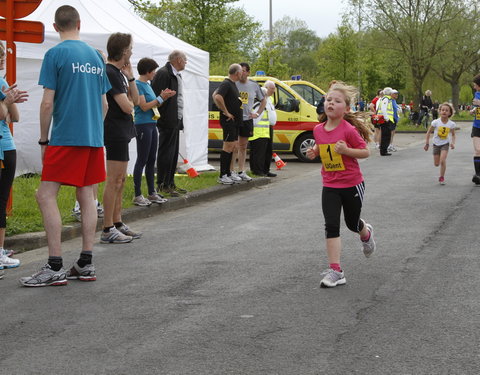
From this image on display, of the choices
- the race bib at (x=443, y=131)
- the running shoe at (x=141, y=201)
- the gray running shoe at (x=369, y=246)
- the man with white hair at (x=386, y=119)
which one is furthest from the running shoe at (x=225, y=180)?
the man with white hair at (x=386, y=119)

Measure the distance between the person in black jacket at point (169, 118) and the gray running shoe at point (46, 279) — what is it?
525 cm

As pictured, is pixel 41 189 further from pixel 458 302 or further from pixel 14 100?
pixel 458 302

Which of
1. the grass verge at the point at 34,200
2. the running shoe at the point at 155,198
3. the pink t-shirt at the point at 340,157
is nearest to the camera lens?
the pink t-shirt at the point at 340,157

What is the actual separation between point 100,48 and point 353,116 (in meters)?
7.96

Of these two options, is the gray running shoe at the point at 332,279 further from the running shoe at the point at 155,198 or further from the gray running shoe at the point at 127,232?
the running shoe at the point at 155,198

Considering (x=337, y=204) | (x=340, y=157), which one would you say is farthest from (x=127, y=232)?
(x=340, y=157)

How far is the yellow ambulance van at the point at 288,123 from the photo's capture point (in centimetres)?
1947

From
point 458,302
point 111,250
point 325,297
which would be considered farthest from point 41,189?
point 458,302

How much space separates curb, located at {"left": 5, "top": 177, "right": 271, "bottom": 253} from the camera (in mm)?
7930

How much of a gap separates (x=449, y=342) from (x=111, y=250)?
3.95m

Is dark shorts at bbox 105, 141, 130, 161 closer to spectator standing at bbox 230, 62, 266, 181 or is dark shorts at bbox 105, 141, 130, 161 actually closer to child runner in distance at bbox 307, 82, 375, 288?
child runner in distance at bbox 307, 82, 375, 288

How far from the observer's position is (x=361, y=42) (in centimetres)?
4934

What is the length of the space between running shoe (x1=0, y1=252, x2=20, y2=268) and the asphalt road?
8 centimetres

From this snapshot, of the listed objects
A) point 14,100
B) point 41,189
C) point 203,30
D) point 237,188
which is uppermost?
point 203,30
